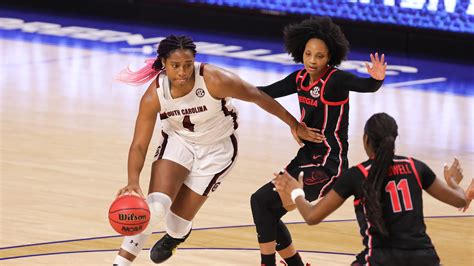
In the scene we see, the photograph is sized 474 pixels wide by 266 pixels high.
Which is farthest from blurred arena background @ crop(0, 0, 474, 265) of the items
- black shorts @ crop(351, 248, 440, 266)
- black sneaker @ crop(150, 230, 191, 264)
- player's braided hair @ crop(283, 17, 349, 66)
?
black shorts @ crop(351, 248, 440, 266)

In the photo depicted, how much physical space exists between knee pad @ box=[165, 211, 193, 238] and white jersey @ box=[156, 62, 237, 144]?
469mm

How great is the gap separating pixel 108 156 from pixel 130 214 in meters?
3.93

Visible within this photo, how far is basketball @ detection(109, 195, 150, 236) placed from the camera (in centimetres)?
642

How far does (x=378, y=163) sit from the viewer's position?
210 inches

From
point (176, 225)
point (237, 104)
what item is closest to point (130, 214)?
point (176, 225)

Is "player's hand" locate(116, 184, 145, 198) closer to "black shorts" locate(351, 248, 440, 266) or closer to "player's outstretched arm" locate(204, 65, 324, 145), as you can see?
"player's outstretched arm" locate(204, 65, 324, 145)

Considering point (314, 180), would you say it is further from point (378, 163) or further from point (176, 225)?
point (378, 163)

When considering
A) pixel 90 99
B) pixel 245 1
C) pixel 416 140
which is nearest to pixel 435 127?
pixel 416 140

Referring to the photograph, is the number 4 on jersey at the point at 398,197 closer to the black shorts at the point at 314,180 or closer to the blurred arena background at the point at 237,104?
the black shorts at the point at 314,180

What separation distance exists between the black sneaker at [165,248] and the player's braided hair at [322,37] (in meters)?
1.35

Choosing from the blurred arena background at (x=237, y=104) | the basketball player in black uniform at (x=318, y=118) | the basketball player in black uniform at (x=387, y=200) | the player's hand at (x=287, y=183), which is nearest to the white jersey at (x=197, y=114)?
the basketball player in black uniform at (x=318, y=118)

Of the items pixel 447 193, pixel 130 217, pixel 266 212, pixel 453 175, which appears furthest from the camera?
pixel 266 212

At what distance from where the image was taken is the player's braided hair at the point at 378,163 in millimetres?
5277

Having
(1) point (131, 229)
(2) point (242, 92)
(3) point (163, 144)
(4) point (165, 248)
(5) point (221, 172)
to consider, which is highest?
(2) point (242, 92)
